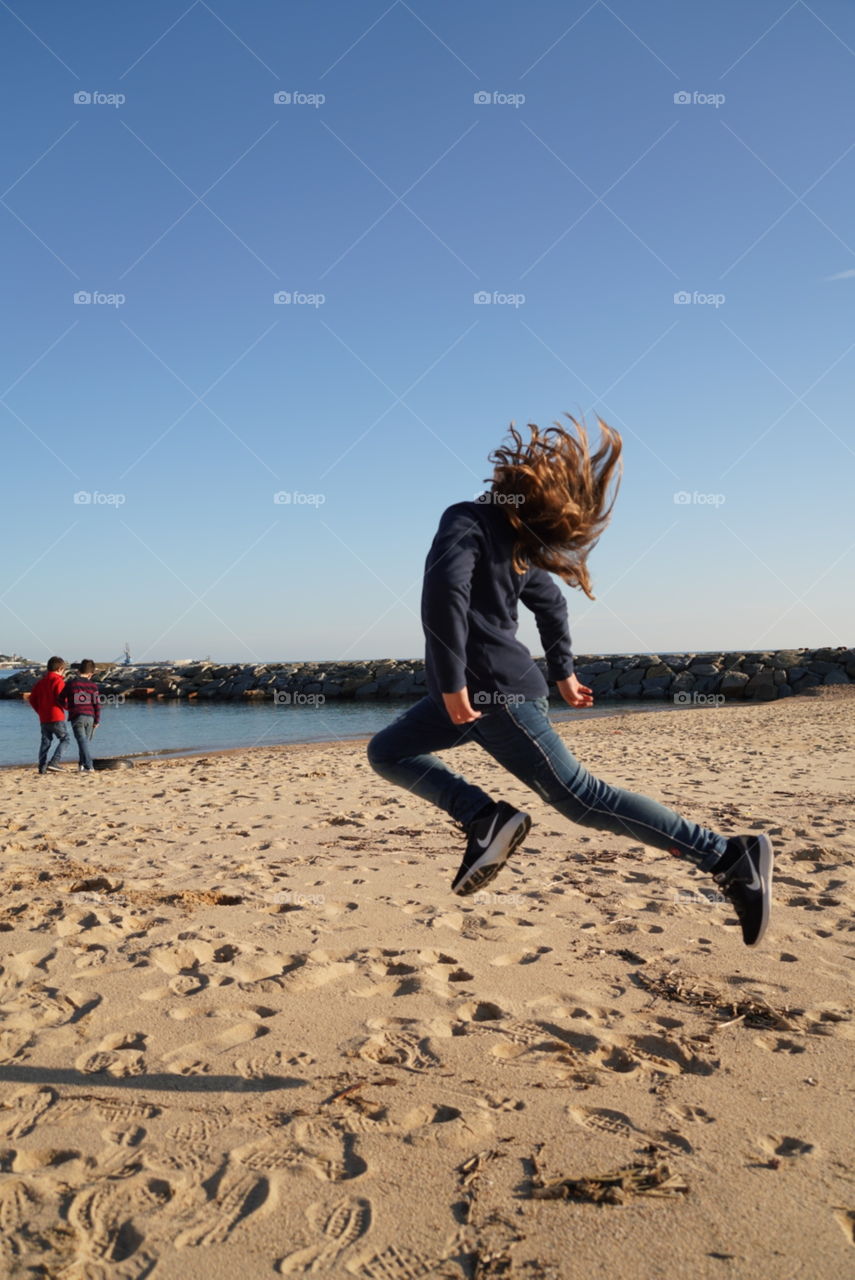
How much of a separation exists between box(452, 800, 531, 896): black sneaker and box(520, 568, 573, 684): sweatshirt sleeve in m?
0.73

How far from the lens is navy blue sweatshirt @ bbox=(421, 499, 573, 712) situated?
9.92 ft

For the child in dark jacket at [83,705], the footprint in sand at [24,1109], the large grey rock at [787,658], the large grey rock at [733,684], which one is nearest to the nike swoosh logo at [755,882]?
the footprint in sand at [24,1109]

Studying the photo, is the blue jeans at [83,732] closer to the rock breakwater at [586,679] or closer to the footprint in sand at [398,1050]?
the footprint in sand at [398,1050]

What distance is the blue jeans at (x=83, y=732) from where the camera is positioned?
1405 centimetres

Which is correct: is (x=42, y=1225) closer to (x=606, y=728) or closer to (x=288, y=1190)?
(x=288, y=1190)

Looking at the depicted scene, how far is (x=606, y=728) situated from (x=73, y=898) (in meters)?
18.1

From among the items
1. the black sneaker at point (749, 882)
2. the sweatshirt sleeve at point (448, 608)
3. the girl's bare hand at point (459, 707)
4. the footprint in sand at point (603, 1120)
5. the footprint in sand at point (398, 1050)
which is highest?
the sweatshirt sleeve at point (448, 608)

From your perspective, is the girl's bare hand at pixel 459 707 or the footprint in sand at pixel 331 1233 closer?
the footprint in sand at pixel 331 1233

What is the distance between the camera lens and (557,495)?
3301mm

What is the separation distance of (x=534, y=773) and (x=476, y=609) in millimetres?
634

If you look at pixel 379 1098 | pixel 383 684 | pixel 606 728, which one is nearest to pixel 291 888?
pixel 379 1098

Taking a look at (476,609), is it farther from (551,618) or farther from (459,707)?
(551,618)

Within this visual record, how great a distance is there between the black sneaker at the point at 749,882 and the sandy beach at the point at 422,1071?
1.03 ft

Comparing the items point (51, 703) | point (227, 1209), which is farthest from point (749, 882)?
point (51, 703)
